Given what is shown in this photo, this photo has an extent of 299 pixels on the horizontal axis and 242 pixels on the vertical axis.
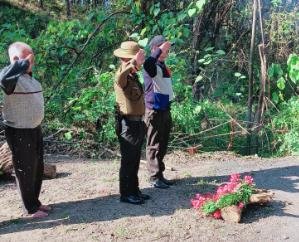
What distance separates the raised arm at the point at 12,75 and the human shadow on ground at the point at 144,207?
4.37 ft

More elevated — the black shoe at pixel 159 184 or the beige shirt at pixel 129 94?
the beige shirt at pixel 129 94

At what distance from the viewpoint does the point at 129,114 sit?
5.28m

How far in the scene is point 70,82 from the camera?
384 inches

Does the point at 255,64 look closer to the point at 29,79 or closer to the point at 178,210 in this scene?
the point at 178,210

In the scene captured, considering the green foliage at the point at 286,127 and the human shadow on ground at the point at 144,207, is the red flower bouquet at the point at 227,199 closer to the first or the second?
the human shadow on ground at the point at 144,207

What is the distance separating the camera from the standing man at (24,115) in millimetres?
4664

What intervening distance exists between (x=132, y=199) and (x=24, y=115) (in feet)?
4.86

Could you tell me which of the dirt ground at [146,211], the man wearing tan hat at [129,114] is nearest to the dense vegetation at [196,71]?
the dirt ground at [146,211]

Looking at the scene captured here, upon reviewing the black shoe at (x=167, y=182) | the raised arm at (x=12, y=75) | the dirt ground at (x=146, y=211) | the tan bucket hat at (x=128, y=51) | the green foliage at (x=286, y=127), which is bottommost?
the dirt ground at (x=146, y=211)

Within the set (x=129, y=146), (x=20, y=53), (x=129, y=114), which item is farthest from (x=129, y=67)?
(x=20, y=53)

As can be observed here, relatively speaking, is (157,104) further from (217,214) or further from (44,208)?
(44,208)

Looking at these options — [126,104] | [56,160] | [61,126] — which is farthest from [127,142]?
[61,126]

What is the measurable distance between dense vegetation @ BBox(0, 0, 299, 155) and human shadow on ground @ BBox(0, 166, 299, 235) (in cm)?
199

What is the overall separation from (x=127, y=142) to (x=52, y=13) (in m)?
11.1
